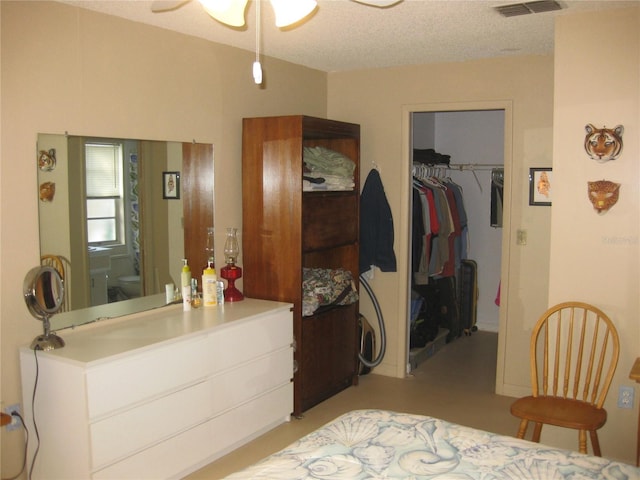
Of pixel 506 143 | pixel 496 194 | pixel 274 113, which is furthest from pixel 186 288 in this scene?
pixel 496 194

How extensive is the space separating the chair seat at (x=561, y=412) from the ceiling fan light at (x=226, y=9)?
7.10 feet

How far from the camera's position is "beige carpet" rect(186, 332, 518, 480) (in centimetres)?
356

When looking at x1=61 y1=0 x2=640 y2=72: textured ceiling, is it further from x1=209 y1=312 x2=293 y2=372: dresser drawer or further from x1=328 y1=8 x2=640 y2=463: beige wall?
x1=209 y1=312 x2=293 y2=372: dresser drawer

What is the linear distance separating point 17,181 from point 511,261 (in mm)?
3233

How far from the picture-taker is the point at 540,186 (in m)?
4.29

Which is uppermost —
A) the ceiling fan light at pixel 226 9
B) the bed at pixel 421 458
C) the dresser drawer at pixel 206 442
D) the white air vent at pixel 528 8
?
the white air vent at pixel 528 8

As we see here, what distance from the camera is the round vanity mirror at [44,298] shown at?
2.76m

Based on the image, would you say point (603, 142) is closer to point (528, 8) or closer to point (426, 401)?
point (528, 8)

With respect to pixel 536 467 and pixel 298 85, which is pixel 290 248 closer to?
pixel 298 85

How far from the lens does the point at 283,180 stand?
3928 millimetres

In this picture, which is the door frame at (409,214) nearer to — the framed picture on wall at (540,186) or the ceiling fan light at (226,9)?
the framed picture on wall at (540,186)

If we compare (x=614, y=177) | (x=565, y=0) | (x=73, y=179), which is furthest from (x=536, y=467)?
(x=73, y=179)

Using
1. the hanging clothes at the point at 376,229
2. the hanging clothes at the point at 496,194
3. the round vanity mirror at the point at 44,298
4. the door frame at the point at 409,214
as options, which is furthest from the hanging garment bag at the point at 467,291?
the round vanity mirror at the point at 44,298

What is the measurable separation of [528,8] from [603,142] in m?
0.79
